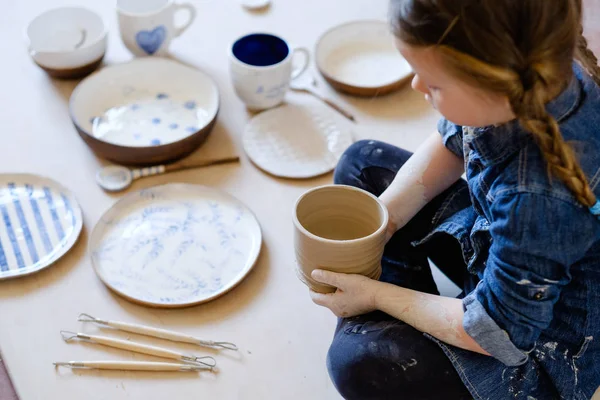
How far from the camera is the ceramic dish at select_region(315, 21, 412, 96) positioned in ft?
4.55

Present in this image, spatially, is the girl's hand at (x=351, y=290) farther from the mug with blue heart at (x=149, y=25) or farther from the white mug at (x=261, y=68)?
the mug with blue heart at (x=149, y=25)

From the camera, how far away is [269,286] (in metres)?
1.08

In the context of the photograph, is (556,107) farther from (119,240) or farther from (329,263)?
(119,240)

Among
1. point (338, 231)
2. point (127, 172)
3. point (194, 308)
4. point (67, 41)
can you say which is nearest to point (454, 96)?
point (338, 231)

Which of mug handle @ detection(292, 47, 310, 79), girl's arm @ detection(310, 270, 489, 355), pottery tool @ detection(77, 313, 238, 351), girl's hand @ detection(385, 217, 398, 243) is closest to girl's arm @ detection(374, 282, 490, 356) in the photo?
girl's arm @ detection(310, 270, 489, 355)

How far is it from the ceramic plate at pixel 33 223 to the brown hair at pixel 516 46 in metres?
0.70

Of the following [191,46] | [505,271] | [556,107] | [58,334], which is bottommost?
[58,334]

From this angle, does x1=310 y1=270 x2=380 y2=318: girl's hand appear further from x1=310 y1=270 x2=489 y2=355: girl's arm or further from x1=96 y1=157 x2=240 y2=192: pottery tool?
x1=96 y1=157 x2=240 y2=192: pottery tool

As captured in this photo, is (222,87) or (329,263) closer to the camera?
(329,263)

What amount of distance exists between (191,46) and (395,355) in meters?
0.93

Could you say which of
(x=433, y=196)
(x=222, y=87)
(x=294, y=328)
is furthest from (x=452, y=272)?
(x=222, y=87)

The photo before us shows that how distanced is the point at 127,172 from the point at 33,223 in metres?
0.19

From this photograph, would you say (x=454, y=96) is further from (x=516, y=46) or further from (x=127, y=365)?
(x=127, y=365)

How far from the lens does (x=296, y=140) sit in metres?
1.30
